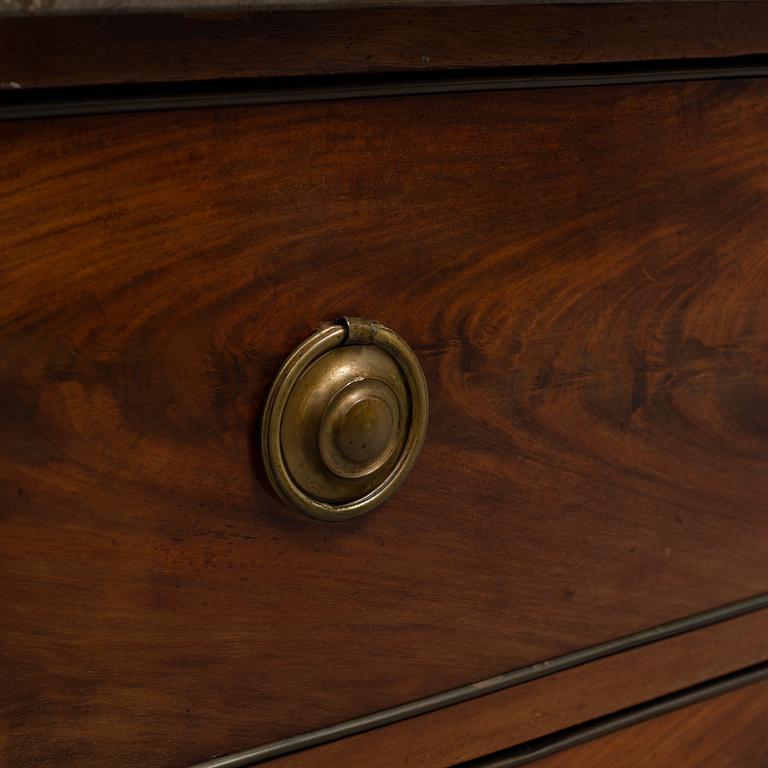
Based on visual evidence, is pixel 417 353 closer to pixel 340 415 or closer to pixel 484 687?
pixel 340 415

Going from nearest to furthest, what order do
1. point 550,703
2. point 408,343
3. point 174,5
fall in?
point 174,5, point 408,343, point 550,703

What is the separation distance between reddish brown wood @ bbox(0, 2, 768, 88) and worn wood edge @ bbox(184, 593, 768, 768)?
28cm

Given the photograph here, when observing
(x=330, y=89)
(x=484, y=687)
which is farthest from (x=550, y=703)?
(x=330, y=89)

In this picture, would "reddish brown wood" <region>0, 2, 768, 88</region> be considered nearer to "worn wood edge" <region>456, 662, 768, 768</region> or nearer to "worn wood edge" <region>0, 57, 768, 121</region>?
"worn wood edge" <region>0, 57, 768, 121</region>

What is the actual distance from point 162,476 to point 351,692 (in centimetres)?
15

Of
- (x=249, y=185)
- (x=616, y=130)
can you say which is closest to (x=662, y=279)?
(x=616, y=130)

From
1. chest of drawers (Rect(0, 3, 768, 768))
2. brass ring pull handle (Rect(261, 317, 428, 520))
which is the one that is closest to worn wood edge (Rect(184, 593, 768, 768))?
chest of drawers (Rect(0, 3, 768, 768))

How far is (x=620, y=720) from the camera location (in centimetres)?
56

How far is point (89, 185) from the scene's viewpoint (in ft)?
1.12

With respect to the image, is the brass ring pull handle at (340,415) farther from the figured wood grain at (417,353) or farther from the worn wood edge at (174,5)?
the worn wood edge at (174,5)

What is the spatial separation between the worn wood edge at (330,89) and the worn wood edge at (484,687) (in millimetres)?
269

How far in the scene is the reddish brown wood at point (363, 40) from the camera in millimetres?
314

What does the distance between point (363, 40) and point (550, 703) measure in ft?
1.12

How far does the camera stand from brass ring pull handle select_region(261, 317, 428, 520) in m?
0.40
